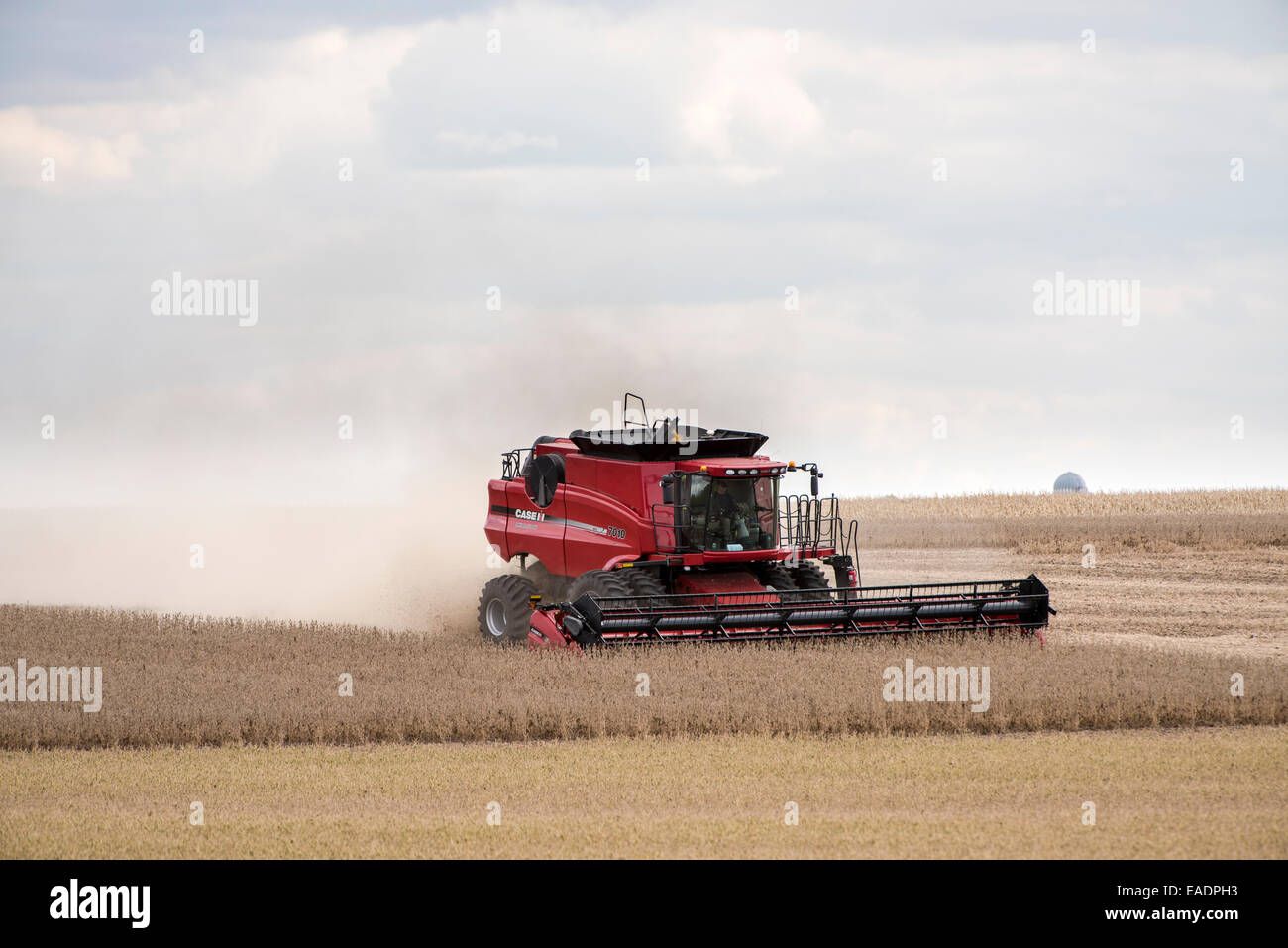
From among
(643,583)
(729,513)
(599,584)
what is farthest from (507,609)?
(729,513)

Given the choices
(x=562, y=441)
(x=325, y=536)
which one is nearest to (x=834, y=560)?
(x=562, y=441)

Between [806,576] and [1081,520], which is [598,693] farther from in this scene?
[1081,520]

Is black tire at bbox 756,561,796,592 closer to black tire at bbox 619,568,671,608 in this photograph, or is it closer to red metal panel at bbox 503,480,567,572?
black tire at bbox 619,568,671,608

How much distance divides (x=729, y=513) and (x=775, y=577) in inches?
50.3

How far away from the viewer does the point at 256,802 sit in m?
8.16

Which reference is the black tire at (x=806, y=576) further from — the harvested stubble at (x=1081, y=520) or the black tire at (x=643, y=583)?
the harvested stubble at (x=1081, y=520)

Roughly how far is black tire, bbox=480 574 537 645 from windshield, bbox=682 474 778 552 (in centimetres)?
222

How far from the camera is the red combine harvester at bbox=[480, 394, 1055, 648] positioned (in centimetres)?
1333

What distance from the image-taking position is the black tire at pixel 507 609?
49.1 feet

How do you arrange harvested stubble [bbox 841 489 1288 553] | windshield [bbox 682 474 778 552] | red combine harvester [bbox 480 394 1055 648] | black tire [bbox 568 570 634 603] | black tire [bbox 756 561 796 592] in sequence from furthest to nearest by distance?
1. harvested stubble [bbox 841 489 1288 553]
2. black tire [bbox 756 561 796 592]
3. windshield [bbox 682 474 778 552]
4. black tire [bbox 568 570 634 603]
5. red combine harvester [bbox 480 394 1055 648]

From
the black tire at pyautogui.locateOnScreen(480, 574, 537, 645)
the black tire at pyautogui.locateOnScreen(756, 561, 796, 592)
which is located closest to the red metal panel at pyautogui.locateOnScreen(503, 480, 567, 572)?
the black tire at pyautogui.locateOnScreen(480, 574, 537, 645)

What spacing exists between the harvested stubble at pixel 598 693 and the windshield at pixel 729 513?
1.76 m

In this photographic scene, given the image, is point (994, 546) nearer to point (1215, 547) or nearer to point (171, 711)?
point (1215, 547)

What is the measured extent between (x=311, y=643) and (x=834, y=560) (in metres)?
6.23
